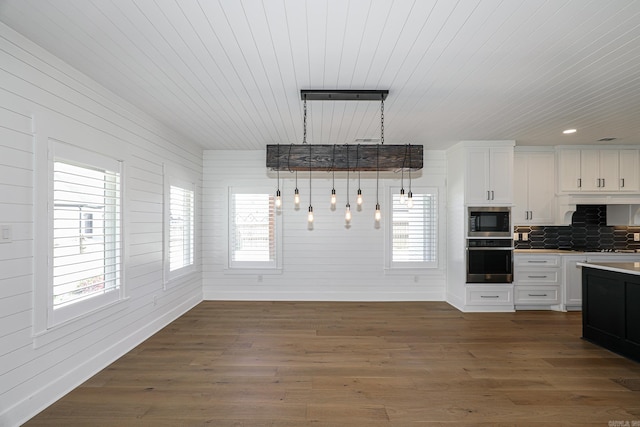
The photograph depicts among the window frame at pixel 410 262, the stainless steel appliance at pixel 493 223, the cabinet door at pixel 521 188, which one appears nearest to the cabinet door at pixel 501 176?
the stainless steel appliance at pixel 493 223

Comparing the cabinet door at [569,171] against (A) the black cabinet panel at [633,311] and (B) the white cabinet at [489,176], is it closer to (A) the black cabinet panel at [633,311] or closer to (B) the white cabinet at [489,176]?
(B) the white cabinet at [489,176]

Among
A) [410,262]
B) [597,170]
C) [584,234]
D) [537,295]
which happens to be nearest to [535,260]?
[537,295]

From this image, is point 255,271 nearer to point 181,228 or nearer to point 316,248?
point 316,248

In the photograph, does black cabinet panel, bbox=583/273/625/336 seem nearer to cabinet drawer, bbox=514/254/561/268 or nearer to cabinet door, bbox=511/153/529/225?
cabinet drawer, bbox=514/254/561/268

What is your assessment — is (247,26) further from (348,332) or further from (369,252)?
(369,252)

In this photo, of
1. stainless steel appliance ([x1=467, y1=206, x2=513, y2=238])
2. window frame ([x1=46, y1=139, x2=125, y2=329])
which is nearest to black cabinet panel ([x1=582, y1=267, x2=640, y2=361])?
stainless steel appliance ([x1=467, y1=206, x2=513, y2=238])

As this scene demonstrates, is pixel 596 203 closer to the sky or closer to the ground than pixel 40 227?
closer to the sky

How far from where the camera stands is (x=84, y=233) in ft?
10.6

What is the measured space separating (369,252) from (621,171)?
4486 millimetres

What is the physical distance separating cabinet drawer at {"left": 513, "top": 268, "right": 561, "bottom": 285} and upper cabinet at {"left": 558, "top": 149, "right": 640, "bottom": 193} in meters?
1.41

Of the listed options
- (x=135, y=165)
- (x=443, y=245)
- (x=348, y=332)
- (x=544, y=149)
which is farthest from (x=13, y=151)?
(x=544, y=149)

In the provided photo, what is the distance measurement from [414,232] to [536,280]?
2104mm

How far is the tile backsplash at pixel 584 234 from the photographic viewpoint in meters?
6.24

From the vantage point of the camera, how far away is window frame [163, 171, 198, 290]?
4.86 m
